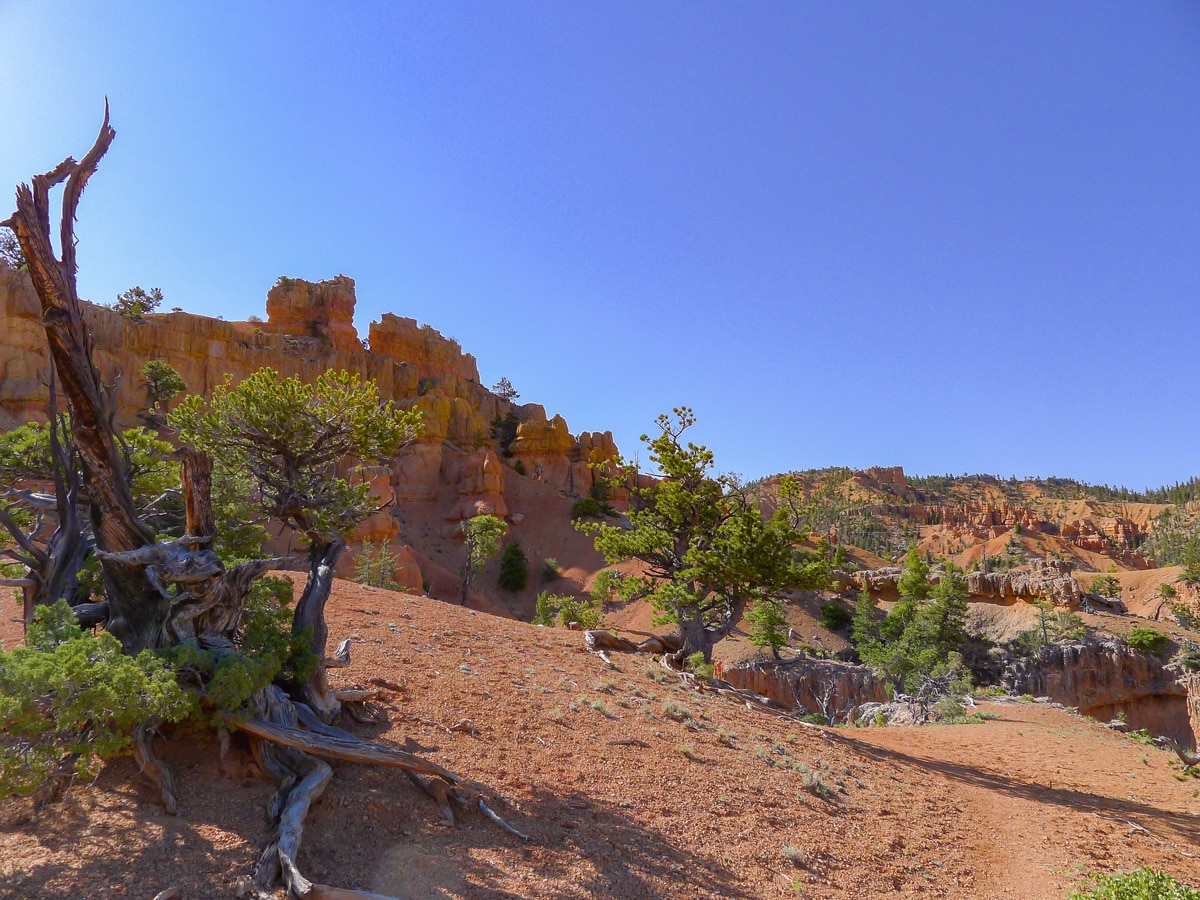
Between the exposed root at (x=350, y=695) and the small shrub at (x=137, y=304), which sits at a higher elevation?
the small shrub at (x=137, y=304)

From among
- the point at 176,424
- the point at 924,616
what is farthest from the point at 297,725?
the point at 924,616

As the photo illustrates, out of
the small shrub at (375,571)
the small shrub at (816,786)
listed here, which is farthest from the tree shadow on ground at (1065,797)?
the small shrub at (375,571)

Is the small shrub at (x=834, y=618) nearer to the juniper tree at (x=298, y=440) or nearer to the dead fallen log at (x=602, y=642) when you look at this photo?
the dead fallen log at (x=602, y=642)

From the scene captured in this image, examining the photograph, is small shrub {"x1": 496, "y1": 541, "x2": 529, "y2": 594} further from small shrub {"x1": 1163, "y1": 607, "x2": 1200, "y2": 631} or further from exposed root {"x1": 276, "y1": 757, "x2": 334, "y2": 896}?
small shrub {"x1": 1163, "y1": 607, "x2": 1200, "y2": 631}

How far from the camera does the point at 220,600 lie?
6148 millimetres

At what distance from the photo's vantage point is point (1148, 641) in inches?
1457

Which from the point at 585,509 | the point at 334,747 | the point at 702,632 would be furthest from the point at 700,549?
the point at 585,509

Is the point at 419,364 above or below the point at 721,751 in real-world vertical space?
above

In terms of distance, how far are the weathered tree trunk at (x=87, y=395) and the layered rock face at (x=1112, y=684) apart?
42786 millimetres

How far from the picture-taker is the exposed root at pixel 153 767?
5066 millimetres

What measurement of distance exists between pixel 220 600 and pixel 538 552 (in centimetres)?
4592

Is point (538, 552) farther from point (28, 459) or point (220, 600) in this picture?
point (220, 600)

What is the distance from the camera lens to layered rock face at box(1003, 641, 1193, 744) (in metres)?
36.2

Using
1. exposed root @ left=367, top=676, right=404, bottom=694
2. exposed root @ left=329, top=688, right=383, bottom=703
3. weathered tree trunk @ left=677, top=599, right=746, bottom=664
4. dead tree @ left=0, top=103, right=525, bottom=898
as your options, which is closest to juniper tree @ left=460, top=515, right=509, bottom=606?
weathered tree trunk @ left=677, top=599, right=746, bottom=664
